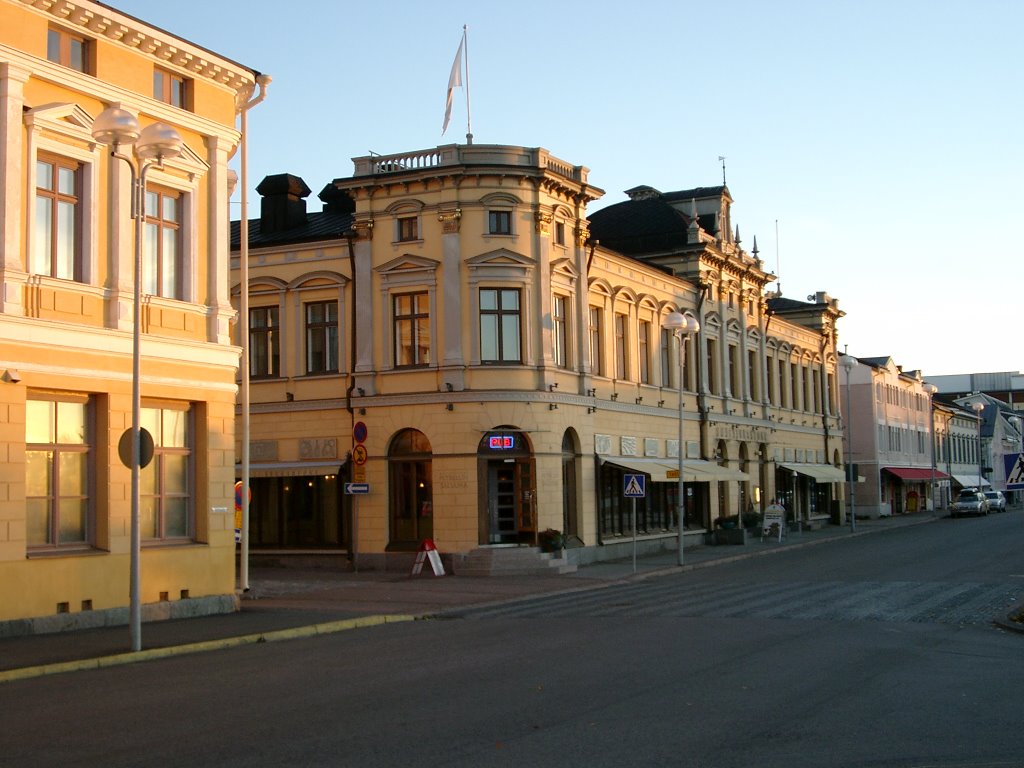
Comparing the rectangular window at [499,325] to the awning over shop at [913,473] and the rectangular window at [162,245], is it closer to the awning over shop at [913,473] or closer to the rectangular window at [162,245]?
the rectangular window at [162,245]

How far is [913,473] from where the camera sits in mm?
82125

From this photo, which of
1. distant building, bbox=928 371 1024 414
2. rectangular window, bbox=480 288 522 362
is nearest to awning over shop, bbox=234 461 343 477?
rectangular window, bbox=480 288 522 362

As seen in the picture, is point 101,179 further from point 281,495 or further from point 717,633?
point 281,495

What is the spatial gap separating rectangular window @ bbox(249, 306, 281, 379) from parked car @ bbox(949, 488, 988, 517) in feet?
176

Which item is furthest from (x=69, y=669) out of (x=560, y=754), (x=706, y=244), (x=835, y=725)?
(x=706, y=244)

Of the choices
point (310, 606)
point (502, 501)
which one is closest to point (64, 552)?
point (310, 606)

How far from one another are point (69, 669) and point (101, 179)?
28.8 feet

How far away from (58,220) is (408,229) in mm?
15559

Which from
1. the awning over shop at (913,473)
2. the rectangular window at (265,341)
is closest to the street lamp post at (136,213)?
the rectangular window at (265,341)

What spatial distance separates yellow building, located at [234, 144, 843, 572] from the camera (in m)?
32.9

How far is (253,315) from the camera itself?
120 ft

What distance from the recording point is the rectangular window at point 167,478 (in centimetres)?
2069

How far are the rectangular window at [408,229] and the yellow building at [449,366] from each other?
64 millimetres

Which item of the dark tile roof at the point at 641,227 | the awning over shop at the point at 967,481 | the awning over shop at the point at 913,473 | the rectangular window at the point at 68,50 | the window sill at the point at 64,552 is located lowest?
the window sill at the point at 64,552
